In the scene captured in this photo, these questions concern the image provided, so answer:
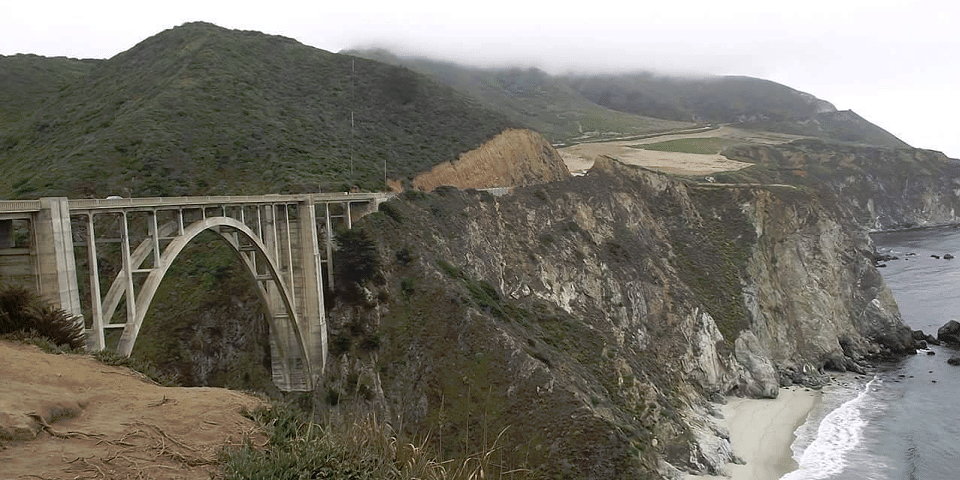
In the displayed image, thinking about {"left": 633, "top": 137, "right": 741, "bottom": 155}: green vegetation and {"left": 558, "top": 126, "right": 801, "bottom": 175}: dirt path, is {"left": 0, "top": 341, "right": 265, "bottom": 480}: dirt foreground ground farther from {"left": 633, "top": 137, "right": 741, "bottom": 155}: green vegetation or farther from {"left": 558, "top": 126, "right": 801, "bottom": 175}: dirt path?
{"left": 633, "top": 137, "right": 741, "bottom": 155}: green vegetation

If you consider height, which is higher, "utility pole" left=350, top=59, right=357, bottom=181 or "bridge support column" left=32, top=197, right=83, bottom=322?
"utility pole" left=350, top=59, right=357, bottom=181

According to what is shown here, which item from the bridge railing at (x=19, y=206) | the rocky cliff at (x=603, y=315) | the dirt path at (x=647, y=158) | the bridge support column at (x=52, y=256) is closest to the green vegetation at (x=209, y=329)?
the rocky cliff at (x=603, y=315)

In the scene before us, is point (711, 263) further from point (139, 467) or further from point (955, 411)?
point (139, 467)

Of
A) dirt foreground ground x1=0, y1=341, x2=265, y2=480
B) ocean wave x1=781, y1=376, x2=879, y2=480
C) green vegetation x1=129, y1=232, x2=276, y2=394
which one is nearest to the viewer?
dirt foreground ground x1=0, y1=341, x2=265, y2=480

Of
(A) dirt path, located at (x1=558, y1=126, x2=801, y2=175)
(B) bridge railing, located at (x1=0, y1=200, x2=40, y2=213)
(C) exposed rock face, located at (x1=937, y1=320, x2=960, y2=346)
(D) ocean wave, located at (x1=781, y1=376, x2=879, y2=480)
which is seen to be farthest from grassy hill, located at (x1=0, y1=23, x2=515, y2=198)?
(C) exposed rock face, located at (x1=937, y1=320, x2=960, y2=346)

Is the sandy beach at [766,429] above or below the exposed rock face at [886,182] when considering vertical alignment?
below

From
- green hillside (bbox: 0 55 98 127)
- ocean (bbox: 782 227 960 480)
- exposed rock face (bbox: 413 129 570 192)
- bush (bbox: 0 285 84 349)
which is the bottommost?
ocean (bbox: 782 227 960 480)

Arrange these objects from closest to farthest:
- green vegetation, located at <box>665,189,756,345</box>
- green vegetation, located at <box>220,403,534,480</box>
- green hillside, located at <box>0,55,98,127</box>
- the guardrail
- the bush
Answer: green vegetation, located at <box>220,403,534,480</box>
the bush
the guardrail
green vegetation, located at <box>665,189,756,345</box>
green hillside, located at <box>0,55,98,127</box>

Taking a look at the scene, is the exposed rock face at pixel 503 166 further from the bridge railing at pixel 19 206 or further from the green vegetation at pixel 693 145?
the green vegetation at pixel 693 145

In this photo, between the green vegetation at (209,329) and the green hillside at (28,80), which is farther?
the green hillside at (28,80)
